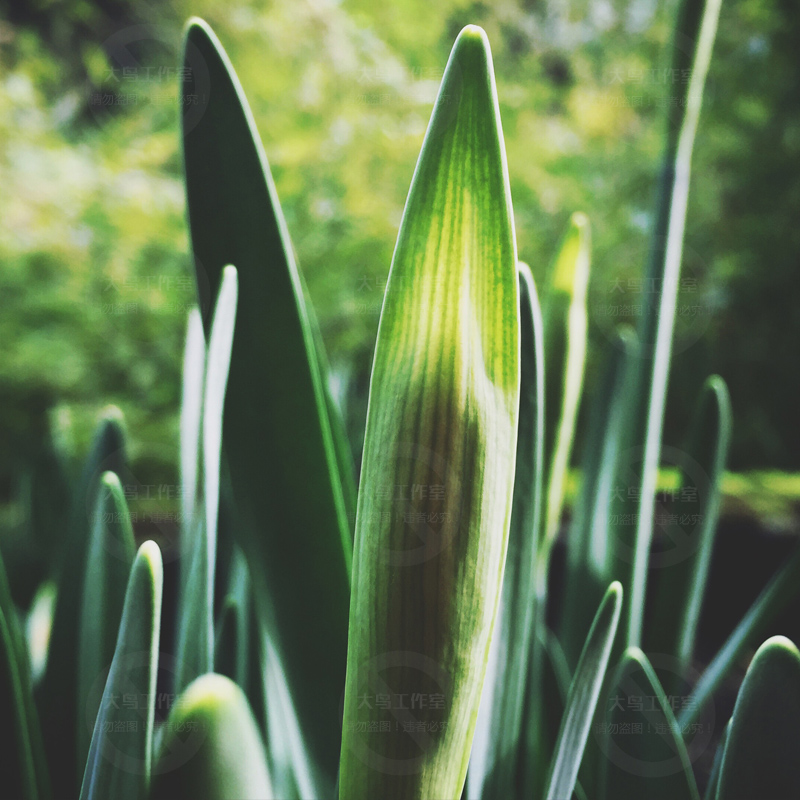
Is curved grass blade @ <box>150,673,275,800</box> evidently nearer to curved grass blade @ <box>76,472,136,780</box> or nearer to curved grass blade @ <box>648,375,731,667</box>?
curved grass blade @ <box>76,472,136,780</box>

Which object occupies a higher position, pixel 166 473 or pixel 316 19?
pixel 316 19

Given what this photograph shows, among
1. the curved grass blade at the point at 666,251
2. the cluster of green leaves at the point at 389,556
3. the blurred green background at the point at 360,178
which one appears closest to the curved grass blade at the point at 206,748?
the cluster of green leaves at the point at 389,556

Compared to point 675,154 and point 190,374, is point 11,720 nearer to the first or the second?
point 190,374

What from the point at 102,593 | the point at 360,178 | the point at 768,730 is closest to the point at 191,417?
the point at 102,593

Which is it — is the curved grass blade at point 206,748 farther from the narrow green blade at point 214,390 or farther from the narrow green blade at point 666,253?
the narrow green blade at point 666,253

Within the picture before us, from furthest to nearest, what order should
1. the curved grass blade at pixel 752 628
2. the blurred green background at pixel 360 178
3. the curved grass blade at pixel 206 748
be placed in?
the blurred green background at pixel 360 178 → the curved grass blade at pixel 752 628 → the curved grass blade at pixel 206 748

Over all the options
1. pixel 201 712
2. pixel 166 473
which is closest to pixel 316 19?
pixel 166 473
